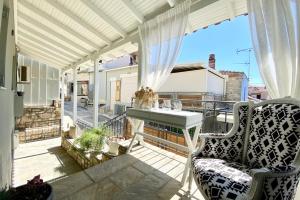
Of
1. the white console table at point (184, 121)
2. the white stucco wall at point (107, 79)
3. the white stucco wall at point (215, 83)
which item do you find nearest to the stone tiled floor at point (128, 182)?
the white console table at point (184, 121)

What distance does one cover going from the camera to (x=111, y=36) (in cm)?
373

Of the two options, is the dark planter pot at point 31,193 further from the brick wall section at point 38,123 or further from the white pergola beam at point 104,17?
the brick wall section at point 38,123

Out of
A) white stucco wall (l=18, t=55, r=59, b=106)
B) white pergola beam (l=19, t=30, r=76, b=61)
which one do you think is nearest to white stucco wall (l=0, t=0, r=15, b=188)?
white pergola beam (l=19, t=30, r=76, b=61)

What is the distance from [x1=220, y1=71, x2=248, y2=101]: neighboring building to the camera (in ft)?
21.5

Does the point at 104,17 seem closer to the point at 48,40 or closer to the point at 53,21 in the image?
the point at 53,21

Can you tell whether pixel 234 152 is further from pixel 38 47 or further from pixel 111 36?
pixel 38 47

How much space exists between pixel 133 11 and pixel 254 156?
2.44 metres

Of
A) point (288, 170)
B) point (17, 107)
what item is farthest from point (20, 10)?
point (288, 170)

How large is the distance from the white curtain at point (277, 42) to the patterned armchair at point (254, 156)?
0.59 feet

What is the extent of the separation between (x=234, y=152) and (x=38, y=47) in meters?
6.24

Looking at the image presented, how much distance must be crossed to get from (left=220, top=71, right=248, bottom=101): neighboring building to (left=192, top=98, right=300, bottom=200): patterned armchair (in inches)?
209

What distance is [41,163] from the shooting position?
14.0 ft

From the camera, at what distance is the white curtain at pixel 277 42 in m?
1.41

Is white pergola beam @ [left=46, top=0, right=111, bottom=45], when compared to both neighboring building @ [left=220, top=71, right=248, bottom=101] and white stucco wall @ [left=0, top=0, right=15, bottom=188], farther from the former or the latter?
neighboring building @ [left=220, top=71, right=248, bottom=101]
